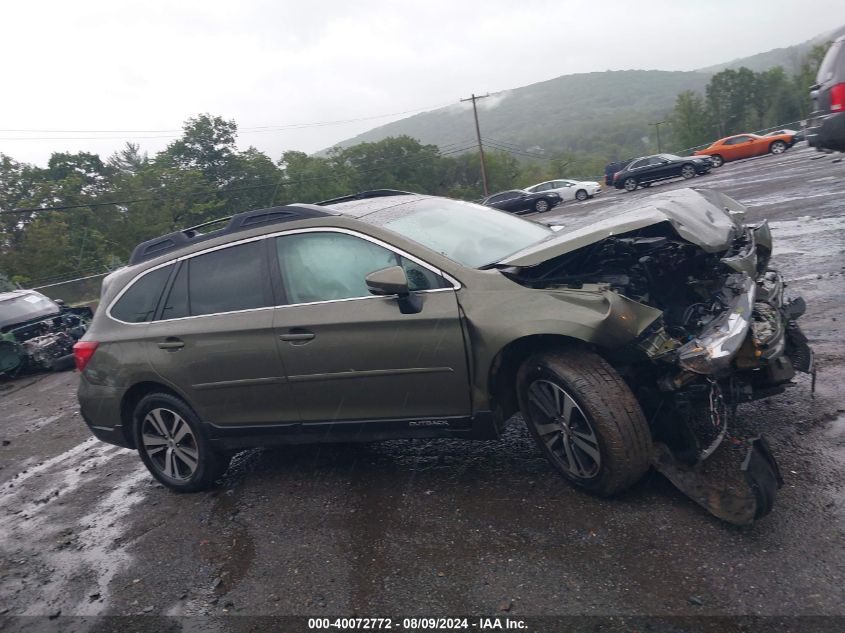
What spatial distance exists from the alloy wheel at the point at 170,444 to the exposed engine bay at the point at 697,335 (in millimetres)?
2624

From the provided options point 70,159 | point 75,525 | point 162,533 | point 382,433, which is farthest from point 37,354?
point 70,159

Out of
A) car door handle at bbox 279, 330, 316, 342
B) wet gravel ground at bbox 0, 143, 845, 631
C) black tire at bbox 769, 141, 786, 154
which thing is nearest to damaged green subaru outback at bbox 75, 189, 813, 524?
car door handle at bbox 279, 330, 316, 342

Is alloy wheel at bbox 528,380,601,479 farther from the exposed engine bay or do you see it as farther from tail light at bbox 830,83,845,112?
tail light at bbox 830,83,845,112

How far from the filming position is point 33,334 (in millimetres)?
12125

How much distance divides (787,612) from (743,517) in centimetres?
57

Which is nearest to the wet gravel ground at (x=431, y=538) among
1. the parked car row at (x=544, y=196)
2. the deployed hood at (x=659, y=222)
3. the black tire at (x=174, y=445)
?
the black tire at (x=174, y=445)

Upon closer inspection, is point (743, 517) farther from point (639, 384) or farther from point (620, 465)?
point (639, 384)

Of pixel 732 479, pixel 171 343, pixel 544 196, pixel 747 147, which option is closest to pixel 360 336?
pixel 171 343

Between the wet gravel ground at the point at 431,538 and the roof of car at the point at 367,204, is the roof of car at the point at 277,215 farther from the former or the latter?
the wet gravel ground at the point at 431,538

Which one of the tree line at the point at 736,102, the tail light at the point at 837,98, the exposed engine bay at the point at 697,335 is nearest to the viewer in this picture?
the exposed engine bay at the point at 697,335

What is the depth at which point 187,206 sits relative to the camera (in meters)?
50.6

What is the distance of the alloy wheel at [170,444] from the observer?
15.5 feet

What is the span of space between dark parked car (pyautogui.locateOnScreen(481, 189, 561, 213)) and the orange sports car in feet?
24.8

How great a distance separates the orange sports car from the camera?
31.1 metres
